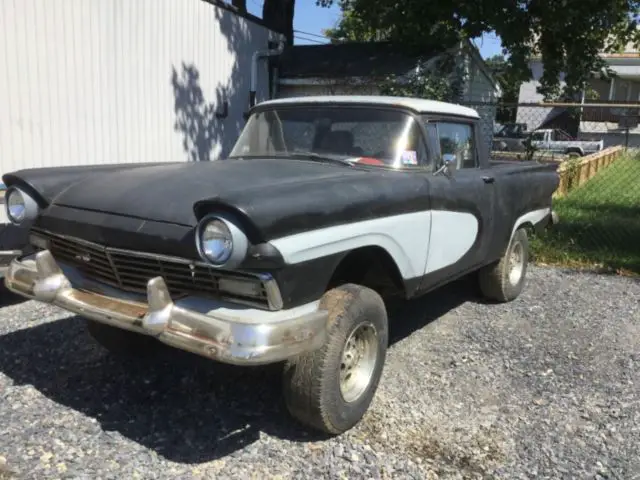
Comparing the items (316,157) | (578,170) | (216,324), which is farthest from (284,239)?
(578,170)

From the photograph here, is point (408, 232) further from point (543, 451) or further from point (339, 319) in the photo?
point (543, 451)

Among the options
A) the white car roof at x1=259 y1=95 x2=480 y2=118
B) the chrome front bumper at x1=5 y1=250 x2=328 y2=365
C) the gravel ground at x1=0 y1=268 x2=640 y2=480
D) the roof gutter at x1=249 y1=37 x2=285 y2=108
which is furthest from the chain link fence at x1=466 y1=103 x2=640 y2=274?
the chrome front bumper at x1=5 y1=250 x2=328 y2=365

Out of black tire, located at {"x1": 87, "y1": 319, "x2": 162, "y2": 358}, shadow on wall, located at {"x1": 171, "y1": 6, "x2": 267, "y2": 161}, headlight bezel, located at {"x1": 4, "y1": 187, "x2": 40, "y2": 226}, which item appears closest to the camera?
headlight bezel, located at {"x1": 4, "y1": 187, "x2": 40, "y2": 226}

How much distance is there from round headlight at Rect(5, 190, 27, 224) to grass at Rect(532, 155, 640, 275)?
5603 mm

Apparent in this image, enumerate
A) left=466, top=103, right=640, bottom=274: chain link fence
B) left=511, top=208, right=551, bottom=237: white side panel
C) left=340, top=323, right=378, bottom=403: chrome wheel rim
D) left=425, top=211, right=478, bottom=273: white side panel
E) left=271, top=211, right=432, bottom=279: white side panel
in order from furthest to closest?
left=466, top=103, right=640, bottom=274: chain link fence
left=511, top=208, right=551, bottom=237: white side panel
left=425, top=211, right=478, bottom=273: white side panel
left=340, top=323, right=378, bottom=403: chrome wheel rim
left=271, top=211, right=432, bottom=279: white side panel

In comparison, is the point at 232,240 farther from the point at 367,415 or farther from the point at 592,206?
the point at 592,206

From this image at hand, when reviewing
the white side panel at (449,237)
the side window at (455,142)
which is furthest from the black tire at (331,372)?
the side window at (455,142)

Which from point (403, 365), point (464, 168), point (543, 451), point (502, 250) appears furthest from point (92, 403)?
point (502, 250)

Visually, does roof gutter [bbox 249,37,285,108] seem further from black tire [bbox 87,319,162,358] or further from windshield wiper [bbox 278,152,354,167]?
black tire [bbox 87,319,162,358]

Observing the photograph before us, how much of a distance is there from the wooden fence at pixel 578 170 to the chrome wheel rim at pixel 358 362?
7.08 metres

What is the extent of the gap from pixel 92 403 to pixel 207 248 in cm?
147

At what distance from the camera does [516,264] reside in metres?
5.68

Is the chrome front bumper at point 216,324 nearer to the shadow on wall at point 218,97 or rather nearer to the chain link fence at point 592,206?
the chain link fence at point 592,206

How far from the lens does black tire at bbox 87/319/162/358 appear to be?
158 inches
